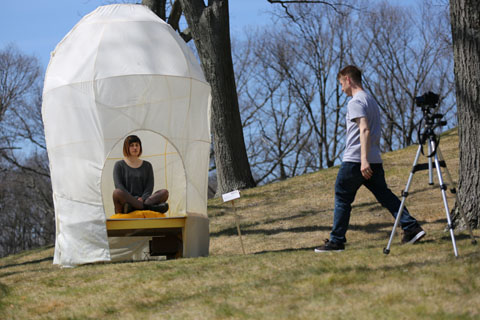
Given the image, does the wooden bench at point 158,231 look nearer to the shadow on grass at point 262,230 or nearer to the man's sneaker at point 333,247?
the shadow on grass at point 262,230

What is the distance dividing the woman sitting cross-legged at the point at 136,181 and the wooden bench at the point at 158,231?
370 millimetres

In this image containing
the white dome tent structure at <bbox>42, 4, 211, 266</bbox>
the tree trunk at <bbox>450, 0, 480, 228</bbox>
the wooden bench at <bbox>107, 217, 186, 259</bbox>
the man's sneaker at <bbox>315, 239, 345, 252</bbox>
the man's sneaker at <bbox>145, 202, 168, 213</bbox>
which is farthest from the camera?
the man's sneaker at <bbox>145, 202, 168, 213</bbox>

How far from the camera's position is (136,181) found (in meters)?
9.00

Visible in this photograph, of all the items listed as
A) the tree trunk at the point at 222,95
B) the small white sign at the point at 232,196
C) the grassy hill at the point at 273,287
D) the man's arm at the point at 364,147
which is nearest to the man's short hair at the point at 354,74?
the man's arm at the point at 364,147

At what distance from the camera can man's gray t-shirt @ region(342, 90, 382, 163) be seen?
636 cm

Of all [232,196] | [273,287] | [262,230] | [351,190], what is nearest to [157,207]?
[232,196]

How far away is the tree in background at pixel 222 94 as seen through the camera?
13867 mm

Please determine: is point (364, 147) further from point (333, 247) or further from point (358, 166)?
point (333, 247)

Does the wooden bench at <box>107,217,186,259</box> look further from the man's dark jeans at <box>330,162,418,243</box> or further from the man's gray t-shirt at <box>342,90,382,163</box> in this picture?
the man's gray t-shirt at <box>342,90,382,163</box>

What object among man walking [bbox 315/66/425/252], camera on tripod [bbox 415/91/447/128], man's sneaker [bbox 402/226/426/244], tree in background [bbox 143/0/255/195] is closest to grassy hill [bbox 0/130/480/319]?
man's sneaker [bbox 402/226/426/244]

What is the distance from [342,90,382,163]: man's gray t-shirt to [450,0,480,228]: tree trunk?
4.34 ft

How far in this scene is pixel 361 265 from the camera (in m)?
5.30

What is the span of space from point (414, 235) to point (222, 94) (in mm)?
8280

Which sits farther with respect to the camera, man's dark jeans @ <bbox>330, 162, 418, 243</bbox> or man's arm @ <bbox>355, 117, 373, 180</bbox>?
man's dark jeans @ <bbox>330, 162, 418, 243</bbox>
